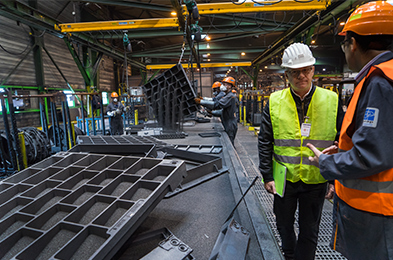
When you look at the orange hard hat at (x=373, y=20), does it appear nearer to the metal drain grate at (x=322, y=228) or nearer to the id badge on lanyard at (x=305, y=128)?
the id badge on lanyard at (x=305, y=128)

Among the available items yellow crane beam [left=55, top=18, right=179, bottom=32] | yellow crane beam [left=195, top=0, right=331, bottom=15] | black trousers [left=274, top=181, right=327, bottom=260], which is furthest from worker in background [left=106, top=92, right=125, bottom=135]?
black trousers [left=274, top=181, right=327, bottom=260]

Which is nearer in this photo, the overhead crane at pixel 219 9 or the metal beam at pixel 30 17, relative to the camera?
the metal beam at pixel 30 17

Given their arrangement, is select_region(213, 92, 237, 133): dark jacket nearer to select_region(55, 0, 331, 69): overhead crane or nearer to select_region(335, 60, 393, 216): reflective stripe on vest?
select_region(55, 0, 331, 69): overhead crane

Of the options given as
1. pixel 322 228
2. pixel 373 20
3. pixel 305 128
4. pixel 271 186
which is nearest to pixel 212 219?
pixel 271 186

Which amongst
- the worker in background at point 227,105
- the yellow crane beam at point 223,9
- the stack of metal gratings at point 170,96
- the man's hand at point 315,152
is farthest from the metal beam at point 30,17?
the man's hand at point 315,152

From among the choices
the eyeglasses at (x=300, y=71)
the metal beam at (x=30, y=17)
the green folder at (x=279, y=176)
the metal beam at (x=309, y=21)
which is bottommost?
the green folder at (x=279, y=176)

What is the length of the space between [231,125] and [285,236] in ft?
11.7

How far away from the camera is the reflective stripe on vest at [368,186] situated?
0.94 m

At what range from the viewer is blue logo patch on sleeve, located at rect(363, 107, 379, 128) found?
889 millimetres

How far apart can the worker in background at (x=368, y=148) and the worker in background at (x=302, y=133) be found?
1.28ft

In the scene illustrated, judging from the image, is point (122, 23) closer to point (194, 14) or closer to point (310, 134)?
point (194, 14)

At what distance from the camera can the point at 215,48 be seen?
11.5 metres

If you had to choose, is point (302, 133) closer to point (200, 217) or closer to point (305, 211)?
point (305, 211)

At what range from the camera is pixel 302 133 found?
1.51m
